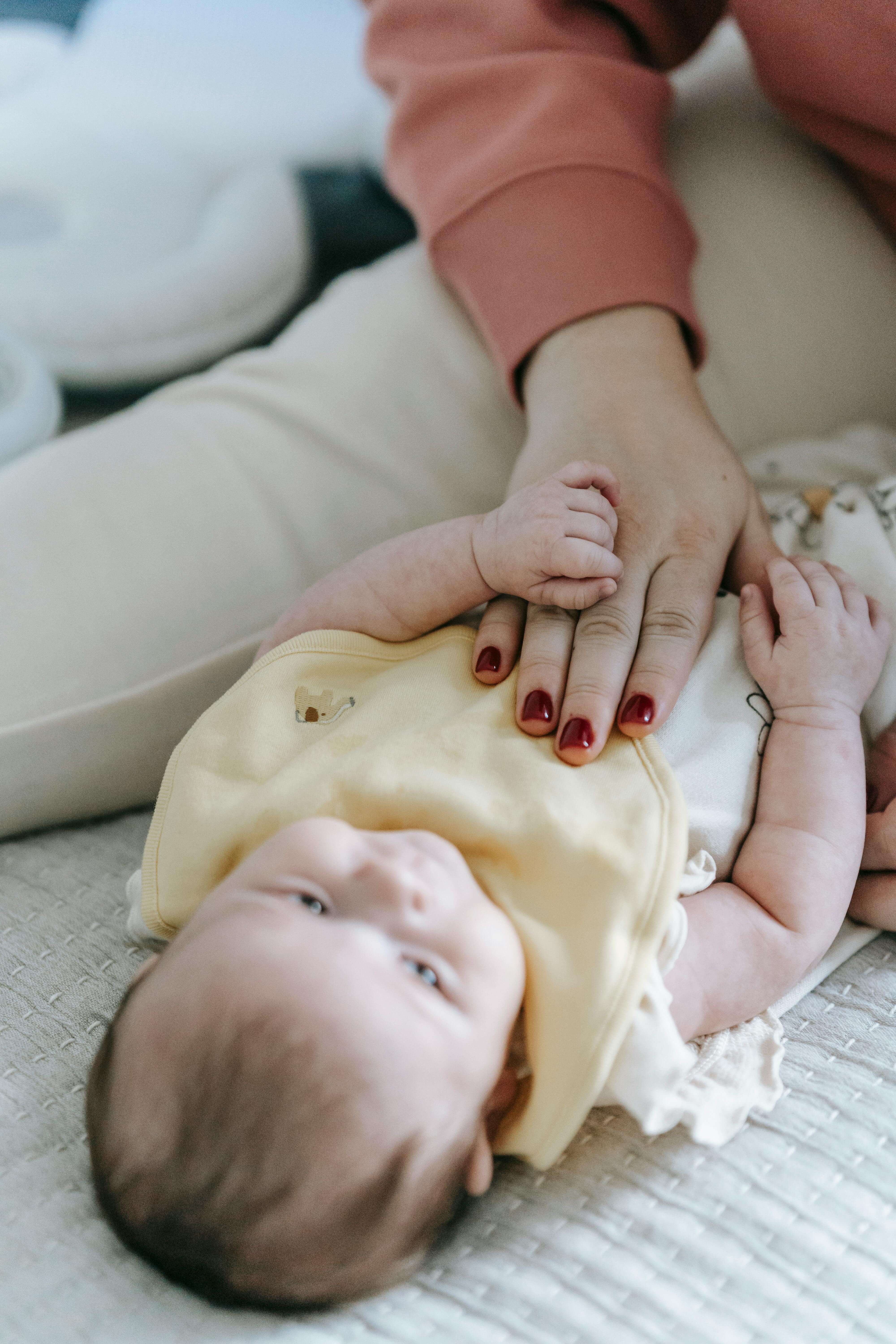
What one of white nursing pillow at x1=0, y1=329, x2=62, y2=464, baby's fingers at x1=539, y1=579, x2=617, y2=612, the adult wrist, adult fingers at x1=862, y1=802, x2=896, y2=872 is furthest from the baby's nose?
white nursing pillow at x1=0, y1=329, x2=62, y2=464

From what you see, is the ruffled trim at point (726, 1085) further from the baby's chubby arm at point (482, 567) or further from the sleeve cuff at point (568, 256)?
the sleeve cuff at point (568, 256)

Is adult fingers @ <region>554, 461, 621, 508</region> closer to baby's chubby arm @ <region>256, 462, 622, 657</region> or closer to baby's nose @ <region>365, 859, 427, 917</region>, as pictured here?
baby's chubby arm @ <region>256, 462, 622, 657</region>

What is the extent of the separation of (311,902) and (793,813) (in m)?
0.32

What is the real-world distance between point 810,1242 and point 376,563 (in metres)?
0.52

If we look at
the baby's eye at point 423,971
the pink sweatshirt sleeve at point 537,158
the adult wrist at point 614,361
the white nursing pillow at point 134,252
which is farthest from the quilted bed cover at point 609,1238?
the white nursing pillow at point 134,252

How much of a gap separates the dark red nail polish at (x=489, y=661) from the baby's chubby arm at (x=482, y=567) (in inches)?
1.7

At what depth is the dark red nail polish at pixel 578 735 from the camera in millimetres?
683

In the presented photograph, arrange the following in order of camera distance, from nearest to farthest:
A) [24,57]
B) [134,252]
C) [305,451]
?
[305,451] → [134,252] → [24,57]

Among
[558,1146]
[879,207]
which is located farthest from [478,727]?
[879,207]

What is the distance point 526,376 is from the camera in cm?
95

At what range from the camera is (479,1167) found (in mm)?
595

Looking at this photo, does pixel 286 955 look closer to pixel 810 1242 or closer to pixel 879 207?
pixel 810 1242

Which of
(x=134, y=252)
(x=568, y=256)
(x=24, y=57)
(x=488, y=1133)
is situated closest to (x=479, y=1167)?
(x=488, y=1133)

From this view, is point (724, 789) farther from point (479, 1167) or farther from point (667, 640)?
point (479, 1167)
